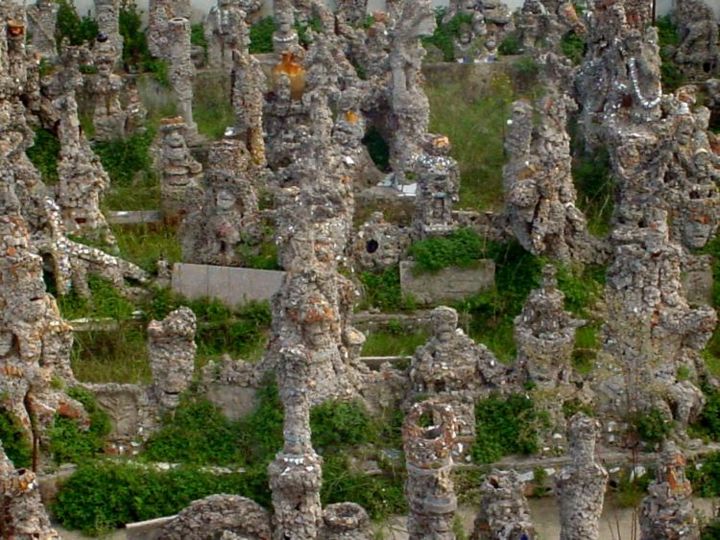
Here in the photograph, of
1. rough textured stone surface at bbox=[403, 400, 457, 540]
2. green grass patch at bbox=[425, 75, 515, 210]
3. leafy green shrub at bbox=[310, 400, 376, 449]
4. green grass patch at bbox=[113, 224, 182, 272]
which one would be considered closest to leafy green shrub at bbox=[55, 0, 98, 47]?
green grass patch at bbox=[425, 75, 515, 210]

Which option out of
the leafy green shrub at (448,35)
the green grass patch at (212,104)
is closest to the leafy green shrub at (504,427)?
the green grass patch at (212,104)

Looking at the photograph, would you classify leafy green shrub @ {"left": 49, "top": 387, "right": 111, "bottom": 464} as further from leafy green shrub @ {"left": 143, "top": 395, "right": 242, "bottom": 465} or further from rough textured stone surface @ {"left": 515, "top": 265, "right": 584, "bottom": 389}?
rough textured stone surface @ {"left": 515, "top": 265, "right": 584, "bottom": 389}

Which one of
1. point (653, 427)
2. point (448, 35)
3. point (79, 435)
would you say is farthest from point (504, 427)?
point (448, 35)

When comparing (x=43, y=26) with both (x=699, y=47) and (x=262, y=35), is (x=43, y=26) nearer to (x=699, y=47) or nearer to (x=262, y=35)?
(x=262, y=35)

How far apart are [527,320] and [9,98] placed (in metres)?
8.36

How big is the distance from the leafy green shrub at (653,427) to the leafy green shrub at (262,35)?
37.6 ft

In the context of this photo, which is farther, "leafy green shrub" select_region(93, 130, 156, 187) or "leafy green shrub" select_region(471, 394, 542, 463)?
"leafy green shrub" select_region(93, 130, 156, 187)

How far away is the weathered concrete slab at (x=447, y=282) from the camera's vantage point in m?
22.6

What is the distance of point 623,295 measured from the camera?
1992 cm

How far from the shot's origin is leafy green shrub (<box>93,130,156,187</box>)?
85.6 ft

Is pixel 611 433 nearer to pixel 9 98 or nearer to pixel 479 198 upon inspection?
pixel 479 198

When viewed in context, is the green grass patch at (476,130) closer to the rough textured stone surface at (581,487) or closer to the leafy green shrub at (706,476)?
the leafy green shrub at (706,476)

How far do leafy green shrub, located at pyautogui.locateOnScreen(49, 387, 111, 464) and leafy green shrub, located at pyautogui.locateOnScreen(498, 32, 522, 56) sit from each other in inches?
431

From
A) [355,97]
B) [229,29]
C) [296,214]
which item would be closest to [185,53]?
[229,29]
